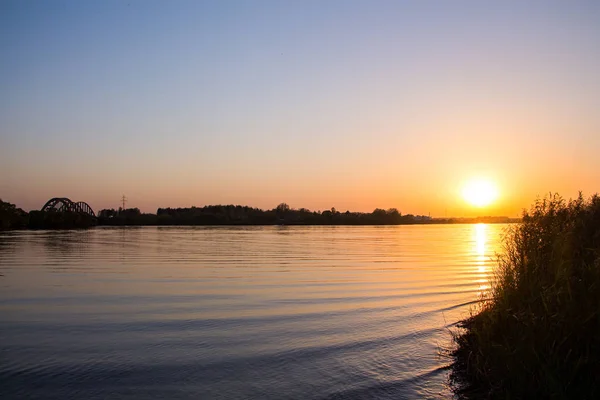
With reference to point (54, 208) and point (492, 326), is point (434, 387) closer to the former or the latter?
point (492, 326)

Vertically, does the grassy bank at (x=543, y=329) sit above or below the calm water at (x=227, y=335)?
above

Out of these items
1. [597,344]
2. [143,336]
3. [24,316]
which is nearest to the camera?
[597,344]

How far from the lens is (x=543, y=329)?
7.89 meters

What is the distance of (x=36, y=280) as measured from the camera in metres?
25.7

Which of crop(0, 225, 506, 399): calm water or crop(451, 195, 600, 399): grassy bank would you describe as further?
crop(0, 225, 506, 399): calm water

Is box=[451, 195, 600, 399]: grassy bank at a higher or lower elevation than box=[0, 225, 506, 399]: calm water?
higher

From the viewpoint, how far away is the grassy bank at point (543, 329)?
7129 millimetres

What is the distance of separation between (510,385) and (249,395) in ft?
14.7

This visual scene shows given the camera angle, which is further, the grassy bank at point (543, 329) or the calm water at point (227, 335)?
the calm water at point (227, 335)

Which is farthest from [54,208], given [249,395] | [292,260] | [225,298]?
[249,395]

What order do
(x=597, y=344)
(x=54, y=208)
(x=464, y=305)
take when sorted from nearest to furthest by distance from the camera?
(x=597, y=344)
(x=464, y=305)
(x=54, y=208)

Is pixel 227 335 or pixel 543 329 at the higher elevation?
pixel 543 329

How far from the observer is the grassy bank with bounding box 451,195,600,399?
7.13 m

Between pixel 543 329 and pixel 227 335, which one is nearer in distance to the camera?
pixel 543 329
